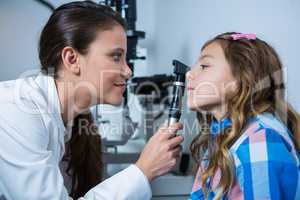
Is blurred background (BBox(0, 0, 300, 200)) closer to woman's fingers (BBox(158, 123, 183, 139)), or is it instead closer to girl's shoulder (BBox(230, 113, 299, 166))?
girl's shoulder (BBox(230, 113, 299, 166))

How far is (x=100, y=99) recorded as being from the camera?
3.29 feet

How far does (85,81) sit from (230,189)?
456 mm

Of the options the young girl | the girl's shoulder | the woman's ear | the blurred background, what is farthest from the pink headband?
the woman's ear

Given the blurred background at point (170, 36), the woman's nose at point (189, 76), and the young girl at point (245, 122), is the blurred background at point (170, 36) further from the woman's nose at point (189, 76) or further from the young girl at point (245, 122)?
the woman's nose at point (189, 76)

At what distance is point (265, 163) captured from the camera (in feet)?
2.46

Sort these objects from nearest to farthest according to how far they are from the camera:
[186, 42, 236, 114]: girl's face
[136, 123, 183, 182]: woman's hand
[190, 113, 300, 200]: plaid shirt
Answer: [190, 113, 300, 200]: plaid shirt < [136, 123, 183, 182]: woman's hand < [186, 42, 236, 114]: girl's face

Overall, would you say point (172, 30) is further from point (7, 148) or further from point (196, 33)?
point (7, 148)

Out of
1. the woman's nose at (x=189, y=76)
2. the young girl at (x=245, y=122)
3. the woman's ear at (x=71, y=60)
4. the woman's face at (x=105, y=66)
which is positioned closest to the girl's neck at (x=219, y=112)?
the young girl at (x=245, y=122)

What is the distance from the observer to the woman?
799mm

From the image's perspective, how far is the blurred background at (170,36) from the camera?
98 centimetres

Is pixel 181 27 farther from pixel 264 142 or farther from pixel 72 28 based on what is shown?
pixel 264 142

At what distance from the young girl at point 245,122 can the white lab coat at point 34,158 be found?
0.20 m

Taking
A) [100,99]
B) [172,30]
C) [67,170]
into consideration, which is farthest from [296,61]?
[172,30]

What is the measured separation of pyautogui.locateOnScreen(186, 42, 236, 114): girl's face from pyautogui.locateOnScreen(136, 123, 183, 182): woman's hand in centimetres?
15
